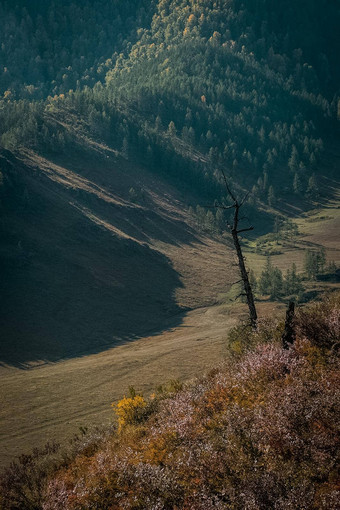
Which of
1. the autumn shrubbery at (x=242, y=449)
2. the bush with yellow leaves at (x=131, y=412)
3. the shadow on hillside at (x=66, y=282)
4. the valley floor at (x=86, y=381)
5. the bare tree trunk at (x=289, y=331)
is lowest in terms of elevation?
the shadow on hillside at (x=66, y=282)

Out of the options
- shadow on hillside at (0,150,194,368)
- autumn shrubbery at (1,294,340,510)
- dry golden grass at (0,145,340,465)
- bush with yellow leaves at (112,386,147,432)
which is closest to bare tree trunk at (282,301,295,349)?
autumn shrubbery at (1,294,340,510)

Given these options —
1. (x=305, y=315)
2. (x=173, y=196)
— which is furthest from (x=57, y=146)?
(x=305, y=315)

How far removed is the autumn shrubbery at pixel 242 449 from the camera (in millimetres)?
8039

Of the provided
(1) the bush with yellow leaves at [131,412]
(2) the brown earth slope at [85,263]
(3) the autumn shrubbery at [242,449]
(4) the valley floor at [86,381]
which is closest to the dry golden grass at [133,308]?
(4) the valley floor at [86,381]

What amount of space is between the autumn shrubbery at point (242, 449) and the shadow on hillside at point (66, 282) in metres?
55.5

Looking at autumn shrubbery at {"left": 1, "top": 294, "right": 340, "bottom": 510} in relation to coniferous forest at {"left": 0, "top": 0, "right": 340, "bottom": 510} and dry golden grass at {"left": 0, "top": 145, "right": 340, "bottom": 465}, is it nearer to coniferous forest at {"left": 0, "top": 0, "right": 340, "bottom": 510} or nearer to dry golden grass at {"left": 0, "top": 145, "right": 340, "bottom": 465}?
coniferous forest at {"left": 0, "top": 0, "right": 340, "bottom": 510}

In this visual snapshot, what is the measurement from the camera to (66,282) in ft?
289

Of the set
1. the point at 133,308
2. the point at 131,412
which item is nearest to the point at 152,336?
the point at 133,308

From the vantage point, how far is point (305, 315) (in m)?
14.4

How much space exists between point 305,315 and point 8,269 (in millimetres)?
84879

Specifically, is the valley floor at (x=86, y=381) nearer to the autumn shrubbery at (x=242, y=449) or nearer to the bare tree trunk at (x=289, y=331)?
the bare tree trunk at (x=289, y=331)

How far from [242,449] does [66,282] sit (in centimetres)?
8360

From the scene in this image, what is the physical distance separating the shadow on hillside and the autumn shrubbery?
5548 cm

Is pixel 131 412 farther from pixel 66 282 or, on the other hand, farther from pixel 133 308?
pixel 66 282
